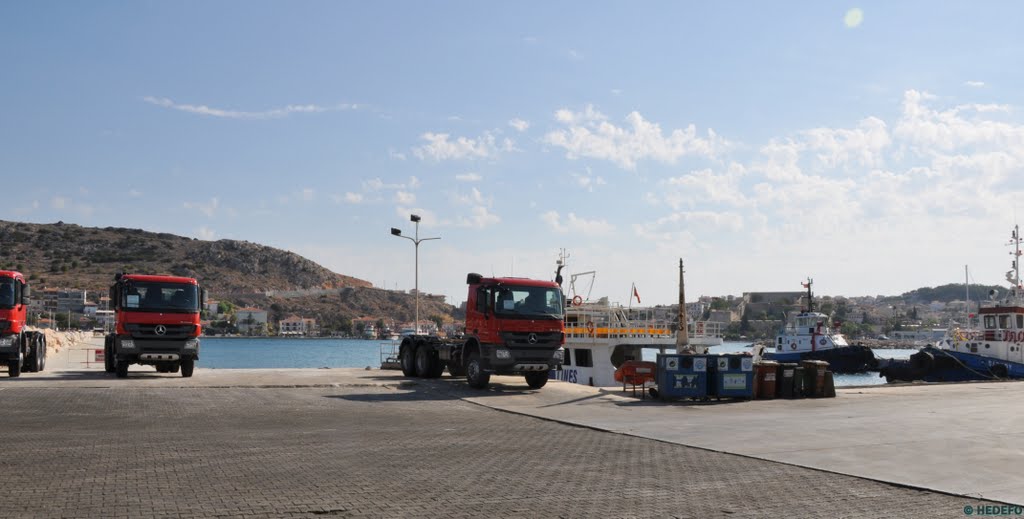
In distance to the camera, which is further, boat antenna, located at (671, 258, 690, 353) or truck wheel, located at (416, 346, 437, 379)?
boat antenna, located at (671, 258, 690, 353)

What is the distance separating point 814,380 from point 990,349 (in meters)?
30.3

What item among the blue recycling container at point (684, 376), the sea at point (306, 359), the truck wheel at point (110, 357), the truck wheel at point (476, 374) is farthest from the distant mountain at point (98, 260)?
the blue recycling container at point (684, 376)

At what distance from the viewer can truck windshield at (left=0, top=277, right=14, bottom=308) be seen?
2369 centimetres

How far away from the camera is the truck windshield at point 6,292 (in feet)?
77.7

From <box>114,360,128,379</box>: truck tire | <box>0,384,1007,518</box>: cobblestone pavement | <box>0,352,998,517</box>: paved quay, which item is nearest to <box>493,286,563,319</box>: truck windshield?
<box>0,352,998,517</box>: paved quay

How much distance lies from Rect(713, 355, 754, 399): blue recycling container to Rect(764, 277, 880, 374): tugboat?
4935 cm

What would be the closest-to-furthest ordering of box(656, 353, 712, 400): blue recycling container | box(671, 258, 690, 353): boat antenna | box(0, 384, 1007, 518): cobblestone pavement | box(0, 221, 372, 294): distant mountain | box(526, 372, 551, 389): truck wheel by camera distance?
box(0, 384, 1007, 518): cobblestone pavement
box(656, 353, 712, 400): blue recycling container
box(526, 372, 551, 389): truck wheel
box(671, 258, 690, 353): boat antenna
box(0, 221, 372, 294): distant mountain

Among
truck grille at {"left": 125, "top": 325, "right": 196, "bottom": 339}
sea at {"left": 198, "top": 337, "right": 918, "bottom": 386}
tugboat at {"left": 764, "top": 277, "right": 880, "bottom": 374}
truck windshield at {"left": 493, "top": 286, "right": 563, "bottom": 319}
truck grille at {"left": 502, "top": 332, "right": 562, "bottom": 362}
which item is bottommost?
sea at {"left": 198, "top": 337, "right": 918, "bottom": 386}

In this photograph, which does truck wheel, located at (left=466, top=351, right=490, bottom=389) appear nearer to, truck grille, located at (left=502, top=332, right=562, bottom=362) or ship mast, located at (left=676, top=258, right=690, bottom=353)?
truck grille, located at (left=502, top=332, right=562, bottom=362)

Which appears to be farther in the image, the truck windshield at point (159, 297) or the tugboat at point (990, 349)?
the tugboat at point (990, 349)

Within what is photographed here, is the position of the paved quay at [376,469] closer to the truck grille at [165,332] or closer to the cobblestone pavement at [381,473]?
the cobblestone pavement at [381,473]

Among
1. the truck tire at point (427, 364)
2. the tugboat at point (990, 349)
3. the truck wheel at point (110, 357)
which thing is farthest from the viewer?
the tugboat at point (990, 349)

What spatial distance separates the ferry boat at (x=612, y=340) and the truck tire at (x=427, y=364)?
683 cm

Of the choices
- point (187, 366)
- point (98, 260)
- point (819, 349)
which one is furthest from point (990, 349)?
point (98, 260)
